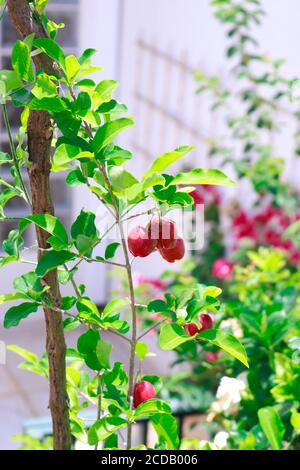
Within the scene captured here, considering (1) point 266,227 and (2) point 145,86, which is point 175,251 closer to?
(1) point 266,227

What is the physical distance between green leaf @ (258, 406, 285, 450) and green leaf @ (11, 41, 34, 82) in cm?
67

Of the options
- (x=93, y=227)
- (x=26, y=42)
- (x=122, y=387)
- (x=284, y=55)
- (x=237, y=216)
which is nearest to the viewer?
(x=26, y=42)

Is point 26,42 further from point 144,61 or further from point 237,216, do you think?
point 144,61

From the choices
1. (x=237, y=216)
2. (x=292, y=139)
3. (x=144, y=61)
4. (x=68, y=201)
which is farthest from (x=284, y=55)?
(x=68, y=201)

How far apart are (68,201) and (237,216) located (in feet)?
4.64

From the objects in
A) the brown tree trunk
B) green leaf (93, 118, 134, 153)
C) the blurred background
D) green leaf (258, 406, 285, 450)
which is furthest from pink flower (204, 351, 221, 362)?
the blurred background

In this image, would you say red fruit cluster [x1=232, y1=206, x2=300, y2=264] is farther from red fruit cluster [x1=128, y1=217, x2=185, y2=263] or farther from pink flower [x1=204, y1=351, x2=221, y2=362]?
red fruit cluster [x1=128, y1=217, x2=185, y2=263]

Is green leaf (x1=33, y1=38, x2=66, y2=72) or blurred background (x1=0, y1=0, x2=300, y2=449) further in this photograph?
blurred background (x1=0, y1=0, x2=300, y2=449)

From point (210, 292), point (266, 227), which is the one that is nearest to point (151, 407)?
point (210, 292)

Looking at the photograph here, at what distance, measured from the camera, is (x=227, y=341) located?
3.23 ft

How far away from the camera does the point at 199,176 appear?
3.18 feet

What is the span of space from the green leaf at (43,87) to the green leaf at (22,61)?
0.5 inches

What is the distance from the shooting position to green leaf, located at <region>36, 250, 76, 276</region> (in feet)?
3.17
